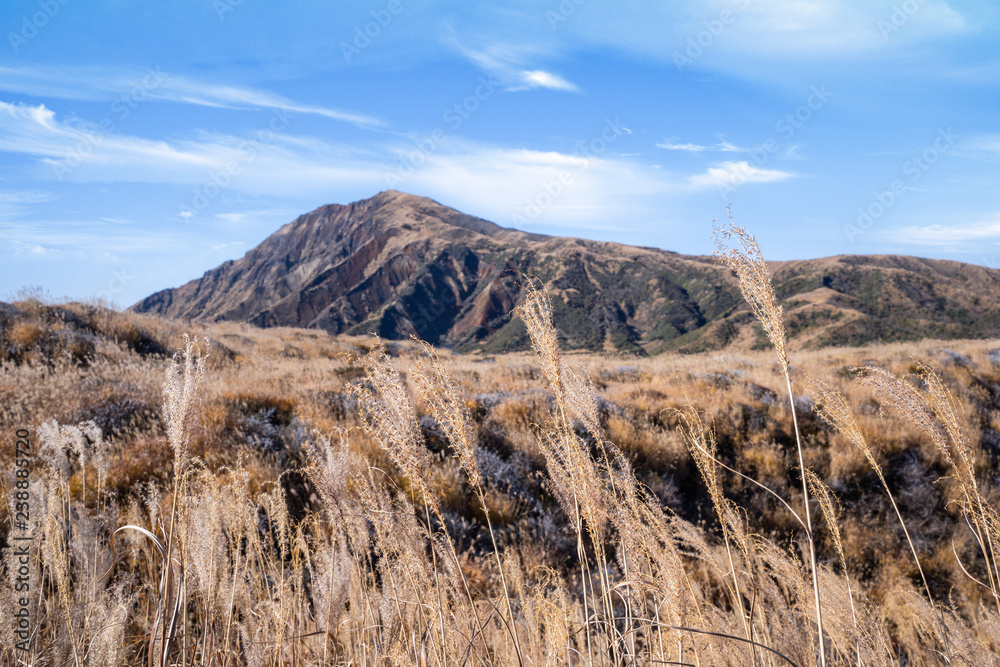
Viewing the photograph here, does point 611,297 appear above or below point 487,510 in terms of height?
above

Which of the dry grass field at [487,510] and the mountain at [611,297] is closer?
the dry grass field at [487,510]

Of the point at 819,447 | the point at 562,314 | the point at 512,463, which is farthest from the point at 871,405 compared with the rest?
the point at 562,314

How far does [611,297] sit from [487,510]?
142 meters

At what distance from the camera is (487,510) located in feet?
5.74

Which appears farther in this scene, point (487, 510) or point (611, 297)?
point (611, 297)

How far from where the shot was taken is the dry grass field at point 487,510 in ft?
6.64

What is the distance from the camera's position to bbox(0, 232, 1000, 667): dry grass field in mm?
2023

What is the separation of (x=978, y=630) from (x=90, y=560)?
770cm

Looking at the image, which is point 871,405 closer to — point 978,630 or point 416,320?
point 978,630

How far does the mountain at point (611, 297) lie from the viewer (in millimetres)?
90500

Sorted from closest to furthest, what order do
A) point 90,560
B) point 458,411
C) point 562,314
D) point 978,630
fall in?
1. point 458,411
2. point 90,560
3. point 978,630
4. point 562,314

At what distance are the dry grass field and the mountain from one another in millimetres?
60436

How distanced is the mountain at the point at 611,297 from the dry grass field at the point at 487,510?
6044 cm

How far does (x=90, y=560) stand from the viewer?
3.01 metres
